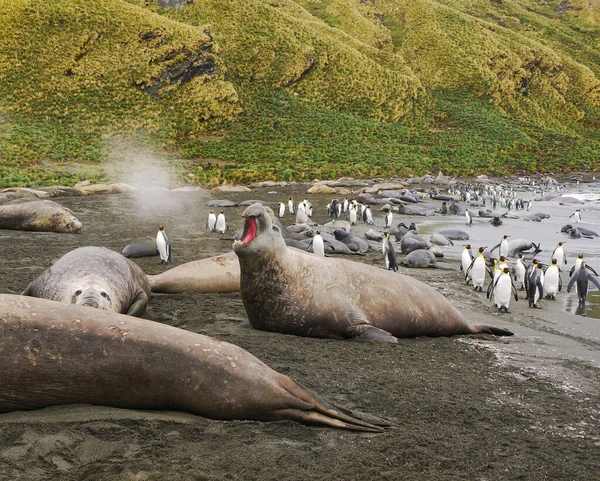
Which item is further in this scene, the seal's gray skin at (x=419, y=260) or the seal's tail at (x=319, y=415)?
the seal's gray skin at (x=419, y=260)

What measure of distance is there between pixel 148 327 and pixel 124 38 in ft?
198

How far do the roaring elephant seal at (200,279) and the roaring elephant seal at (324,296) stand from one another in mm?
2275

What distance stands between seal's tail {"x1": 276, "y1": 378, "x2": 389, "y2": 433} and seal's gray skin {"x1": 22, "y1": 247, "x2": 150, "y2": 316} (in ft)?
7.33

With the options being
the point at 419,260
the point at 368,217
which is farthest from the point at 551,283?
the point at 368,217

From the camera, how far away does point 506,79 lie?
84562mm

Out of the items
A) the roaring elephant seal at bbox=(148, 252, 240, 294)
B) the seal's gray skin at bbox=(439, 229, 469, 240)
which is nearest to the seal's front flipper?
the roaring elephant seal at bbox=(148, 252, 240, 294)

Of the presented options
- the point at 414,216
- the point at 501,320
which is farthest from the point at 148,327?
the point at 414,216

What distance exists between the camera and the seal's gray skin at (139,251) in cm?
1108

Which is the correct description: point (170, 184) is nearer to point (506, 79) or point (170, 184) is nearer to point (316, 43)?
point (316, 43)

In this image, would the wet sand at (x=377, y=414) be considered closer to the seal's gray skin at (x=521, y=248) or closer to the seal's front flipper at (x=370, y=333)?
the seal's front flipper at (x=370, y=333)

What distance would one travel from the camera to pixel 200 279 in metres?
7.99

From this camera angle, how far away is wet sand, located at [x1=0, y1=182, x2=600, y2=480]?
2879 millimetres

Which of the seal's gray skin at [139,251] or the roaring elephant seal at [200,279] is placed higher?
the roaring elephant seal at [200,279]

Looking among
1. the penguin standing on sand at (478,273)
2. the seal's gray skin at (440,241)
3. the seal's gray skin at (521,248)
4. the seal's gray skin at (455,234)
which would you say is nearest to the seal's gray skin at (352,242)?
the seal's gray skin at (440,241)
